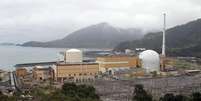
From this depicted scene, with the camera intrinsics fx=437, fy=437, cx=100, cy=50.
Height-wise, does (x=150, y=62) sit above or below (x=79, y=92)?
above

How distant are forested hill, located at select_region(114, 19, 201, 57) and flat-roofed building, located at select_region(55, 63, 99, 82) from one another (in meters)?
20.4

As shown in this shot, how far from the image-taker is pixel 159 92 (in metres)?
20.8

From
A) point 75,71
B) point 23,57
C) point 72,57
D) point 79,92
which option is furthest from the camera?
point 23,57

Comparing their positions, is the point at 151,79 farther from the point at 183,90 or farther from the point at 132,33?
the point at 132,33

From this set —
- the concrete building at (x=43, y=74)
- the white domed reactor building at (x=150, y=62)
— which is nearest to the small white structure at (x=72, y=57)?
Result: the concrete building at (x=43, y=74)

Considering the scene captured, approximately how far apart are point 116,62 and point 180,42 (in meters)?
25.7

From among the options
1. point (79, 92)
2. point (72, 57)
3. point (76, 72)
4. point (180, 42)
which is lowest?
point (79, 92)

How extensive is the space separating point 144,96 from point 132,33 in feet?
282

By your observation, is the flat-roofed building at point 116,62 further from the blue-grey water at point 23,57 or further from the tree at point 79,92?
the tree at point 79,92

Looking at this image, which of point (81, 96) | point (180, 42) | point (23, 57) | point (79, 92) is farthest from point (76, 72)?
point (23, 57)

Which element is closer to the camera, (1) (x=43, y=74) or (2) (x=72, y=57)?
(1) (x=43, y=74)

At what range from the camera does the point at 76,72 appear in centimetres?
2814

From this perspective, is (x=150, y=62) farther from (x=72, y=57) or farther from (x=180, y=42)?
(x=180, y=42)

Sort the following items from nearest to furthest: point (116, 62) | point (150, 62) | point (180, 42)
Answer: point (116, 62) → point (150, 62) → point (180, 42)
